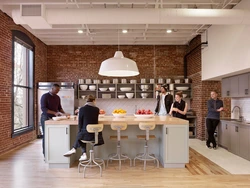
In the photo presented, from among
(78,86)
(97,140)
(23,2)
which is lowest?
(97,140)

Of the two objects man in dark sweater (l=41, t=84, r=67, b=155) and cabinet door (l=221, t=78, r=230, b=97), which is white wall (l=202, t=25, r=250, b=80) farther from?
man in dark sweater (l=41, t=84, r=67, b=155)

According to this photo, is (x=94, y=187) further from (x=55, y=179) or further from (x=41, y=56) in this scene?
(x=41, y=56)

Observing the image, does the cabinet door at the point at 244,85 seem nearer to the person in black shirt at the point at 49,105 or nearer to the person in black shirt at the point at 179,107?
the person in black shirt at the point at 179,107

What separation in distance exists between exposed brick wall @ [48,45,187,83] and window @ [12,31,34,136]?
1.46 m

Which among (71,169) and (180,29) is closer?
(71,169)

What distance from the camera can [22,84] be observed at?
767 centimetres

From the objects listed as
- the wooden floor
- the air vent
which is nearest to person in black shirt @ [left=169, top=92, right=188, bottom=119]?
the wooden floor

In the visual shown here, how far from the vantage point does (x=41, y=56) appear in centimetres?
885

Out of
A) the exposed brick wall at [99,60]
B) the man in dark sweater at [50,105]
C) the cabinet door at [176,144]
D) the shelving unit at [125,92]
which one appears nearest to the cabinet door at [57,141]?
the man in dark sweater at [50,105]

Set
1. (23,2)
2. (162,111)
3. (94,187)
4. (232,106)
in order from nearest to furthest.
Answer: (94,187) → (23,2) → (162,111) → (232,106)

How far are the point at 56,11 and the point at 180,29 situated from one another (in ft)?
13.5

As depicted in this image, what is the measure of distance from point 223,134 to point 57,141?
14.6ft

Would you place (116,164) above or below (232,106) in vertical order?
below

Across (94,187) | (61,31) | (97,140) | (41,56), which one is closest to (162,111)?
(97,140)
